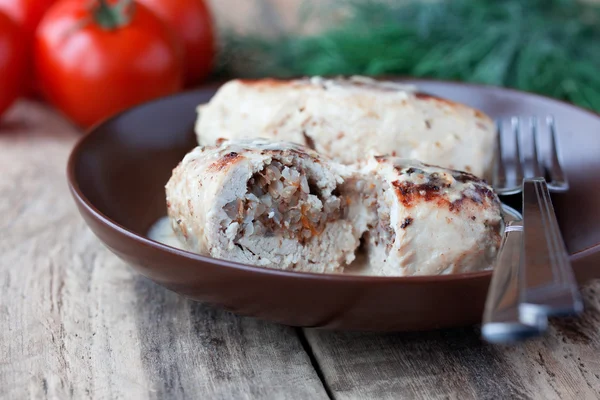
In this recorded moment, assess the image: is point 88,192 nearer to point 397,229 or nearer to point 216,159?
point 216,159

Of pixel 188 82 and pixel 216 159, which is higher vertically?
pixel 216 159

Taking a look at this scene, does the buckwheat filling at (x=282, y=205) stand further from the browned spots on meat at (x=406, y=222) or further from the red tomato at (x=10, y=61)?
the red tomato at (x=10, y=61)

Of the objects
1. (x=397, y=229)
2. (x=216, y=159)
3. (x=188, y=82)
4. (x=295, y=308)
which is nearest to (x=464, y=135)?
(x=397, y=229)

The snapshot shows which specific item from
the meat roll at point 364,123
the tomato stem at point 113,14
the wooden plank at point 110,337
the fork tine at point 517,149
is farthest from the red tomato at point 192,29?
the fork tine at point 517,149

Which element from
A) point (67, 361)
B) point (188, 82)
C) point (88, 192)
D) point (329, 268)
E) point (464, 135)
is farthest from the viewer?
point (188, 82)

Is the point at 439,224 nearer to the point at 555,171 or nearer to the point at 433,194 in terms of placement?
the point at 433,194
